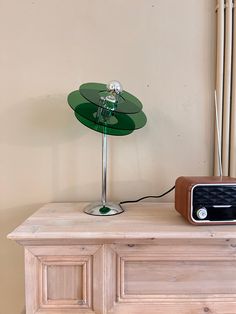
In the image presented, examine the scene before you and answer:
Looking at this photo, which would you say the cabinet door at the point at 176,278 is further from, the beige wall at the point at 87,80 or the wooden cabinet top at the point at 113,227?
the beige wall at the point at 87,80

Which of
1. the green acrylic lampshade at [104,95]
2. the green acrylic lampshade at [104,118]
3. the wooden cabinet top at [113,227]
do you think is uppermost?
the green acrylic lampshade at [104,95]

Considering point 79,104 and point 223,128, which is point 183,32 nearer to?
point 223,128

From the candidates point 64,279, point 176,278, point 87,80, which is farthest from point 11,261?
point 87,80

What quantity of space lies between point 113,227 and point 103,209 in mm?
165

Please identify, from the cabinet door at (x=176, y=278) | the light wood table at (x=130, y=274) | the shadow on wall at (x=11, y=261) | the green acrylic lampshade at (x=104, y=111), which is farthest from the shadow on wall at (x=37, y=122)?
the cabinet door at (x=176, y=278)

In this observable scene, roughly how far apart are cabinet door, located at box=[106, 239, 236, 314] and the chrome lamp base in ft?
0.62

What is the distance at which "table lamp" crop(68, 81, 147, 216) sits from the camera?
94cm

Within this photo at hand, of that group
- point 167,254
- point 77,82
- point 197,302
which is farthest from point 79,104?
point 197,302

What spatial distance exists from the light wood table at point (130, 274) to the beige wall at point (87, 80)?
1.37ft

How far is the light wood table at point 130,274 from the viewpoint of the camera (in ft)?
2.61

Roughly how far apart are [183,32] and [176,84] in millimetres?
231

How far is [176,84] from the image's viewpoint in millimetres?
1203

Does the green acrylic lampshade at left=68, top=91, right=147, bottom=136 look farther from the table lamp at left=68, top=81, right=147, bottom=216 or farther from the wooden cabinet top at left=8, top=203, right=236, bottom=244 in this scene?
the wooden cabinet top at left=8, top=203, right=236, bottom=244

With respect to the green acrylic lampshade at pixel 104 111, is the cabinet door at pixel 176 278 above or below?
below
